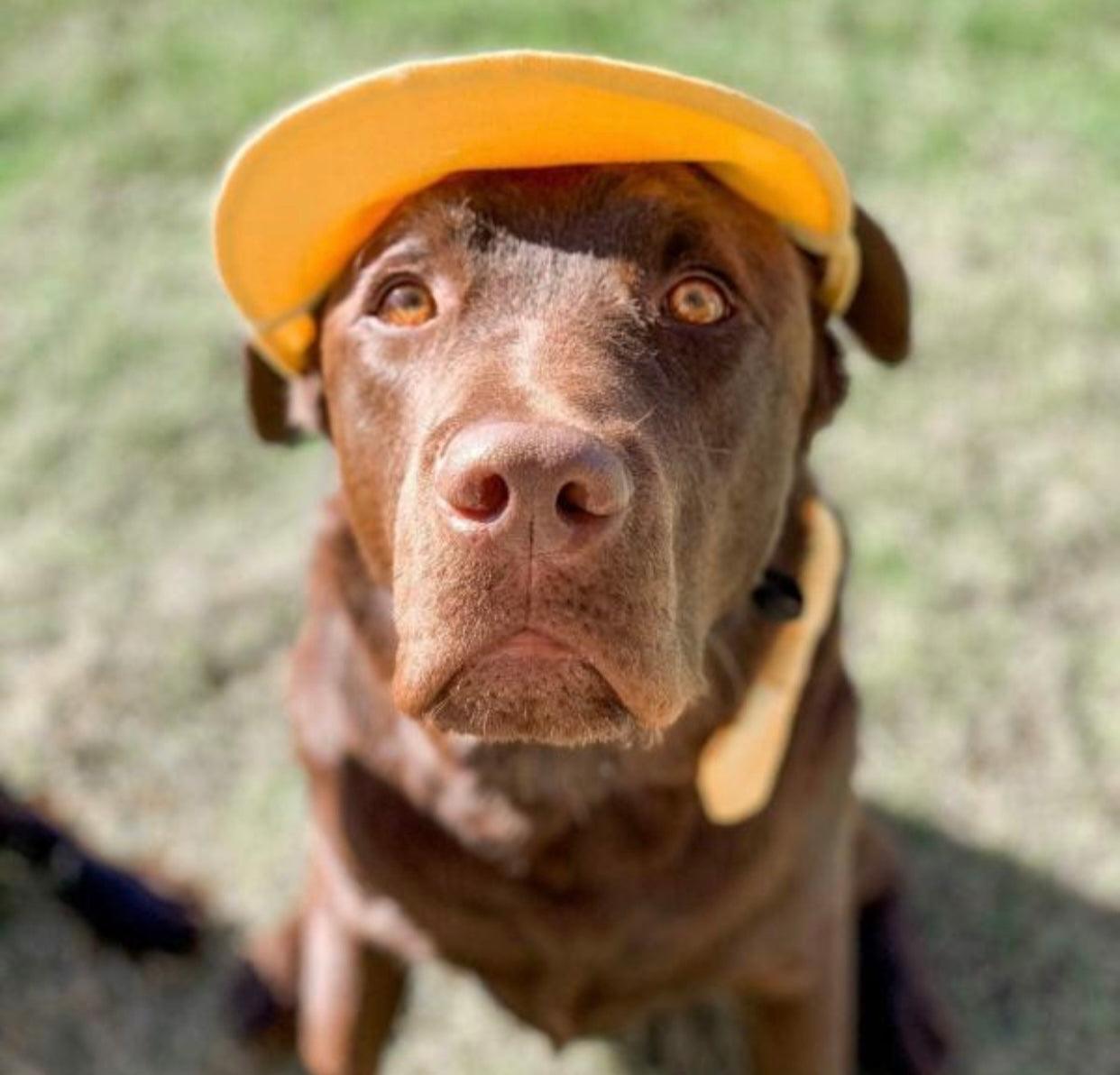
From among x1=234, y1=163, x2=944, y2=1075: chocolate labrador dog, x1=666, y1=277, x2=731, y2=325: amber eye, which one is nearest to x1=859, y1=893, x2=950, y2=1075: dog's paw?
x1=234, y1=163, x2=944, y2=1075: chocolate labrador dog

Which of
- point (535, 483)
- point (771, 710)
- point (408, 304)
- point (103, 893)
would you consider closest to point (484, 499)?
point (535, 483)

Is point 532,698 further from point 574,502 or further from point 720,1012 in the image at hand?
point 720,1012

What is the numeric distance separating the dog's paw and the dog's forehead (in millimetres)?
1620

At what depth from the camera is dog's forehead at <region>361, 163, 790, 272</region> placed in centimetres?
184

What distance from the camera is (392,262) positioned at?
188 cm

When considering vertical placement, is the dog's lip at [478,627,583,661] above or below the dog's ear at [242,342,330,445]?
above

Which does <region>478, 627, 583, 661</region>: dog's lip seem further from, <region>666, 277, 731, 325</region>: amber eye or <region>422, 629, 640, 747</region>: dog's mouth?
<region>666, 277, 731, 325</region>: amber eye

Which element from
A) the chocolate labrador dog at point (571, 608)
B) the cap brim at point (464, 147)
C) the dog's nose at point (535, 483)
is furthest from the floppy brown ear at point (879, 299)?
the dog's nose at point (535, 483)

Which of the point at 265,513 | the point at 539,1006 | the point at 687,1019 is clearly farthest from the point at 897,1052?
the point at 265,513

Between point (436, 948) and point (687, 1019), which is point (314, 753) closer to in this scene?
point (436, 948)

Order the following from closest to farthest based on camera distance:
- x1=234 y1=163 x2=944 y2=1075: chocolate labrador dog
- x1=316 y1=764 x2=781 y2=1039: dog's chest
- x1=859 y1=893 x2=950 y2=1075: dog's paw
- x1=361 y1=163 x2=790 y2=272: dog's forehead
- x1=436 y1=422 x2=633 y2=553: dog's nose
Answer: x1=436 y1=422 x2=633 y2=553: dog's nose
x1=234 y1=163 x2=944 y2=1075: chocolate labrador dog
x1=361 y1=163 x2=790 y2=272: dog's forehead
x1=316 y1=764 x2=781 y2=1039: dog's chest
x1=859 y1=893 x2=950 y2=1075: dog's paw

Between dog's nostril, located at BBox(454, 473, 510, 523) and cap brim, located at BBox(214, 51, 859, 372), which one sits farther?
cap brim, located at BBox(214, 51, 859, 372)

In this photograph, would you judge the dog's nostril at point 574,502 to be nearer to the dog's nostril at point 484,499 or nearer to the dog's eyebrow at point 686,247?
the dog's nostril at point 484,499

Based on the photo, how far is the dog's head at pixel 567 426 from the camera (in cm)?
160
